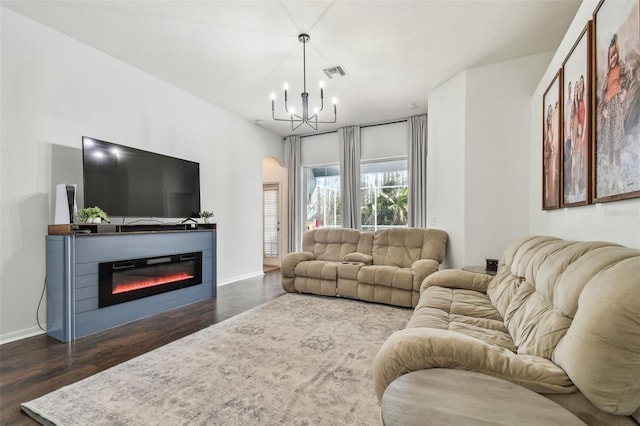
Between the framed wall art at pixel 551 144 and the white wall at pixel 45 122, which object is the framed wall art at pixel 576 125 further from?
the white wall at pixel 45 122

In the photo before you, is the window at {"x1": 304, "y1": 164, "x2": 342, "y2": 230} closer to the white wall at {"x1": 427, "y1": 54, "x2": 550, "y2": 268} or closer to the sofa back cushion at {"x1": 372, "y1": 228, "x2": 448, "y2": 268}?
the sofa back cushion at {"x1": 372, "y1": 228, "x2": 448, "y2": 268}

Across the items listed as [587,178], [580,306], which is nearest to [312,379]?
[580,306]

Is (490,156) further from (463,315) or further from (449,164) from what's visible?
(463,315)

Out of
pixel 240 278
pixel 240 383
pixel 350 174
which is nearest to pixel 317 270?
pixel 240 278

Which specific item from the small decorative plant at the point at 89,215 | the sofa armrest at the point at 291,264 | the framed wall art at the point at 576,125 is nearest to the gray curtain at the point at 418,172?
the sofa armrest at the point at 291,264

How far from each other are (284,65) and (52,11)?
7.15 ft

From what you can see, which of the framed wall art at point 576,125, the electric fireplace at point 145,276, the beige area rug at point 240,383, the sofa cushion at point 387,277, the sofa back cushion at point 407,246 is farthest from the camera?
the sofa back cushion at point 407,246

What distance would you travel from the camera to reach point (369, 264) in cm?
415

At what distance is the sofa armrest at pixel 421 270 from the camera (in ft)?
11.3

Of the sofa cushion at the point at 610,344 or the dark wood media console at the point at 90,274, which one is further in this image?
the dark wood media console at the point at 90,274

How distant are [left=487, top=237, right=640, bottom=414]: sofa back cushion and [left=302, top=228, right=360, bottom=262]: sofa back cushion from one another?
2.92 m

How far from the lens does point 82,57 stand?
10.3 feet

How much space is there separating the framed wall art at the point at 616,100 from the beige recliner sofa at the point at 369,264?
2.12m

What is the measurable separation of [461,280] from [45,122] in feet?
14.0
